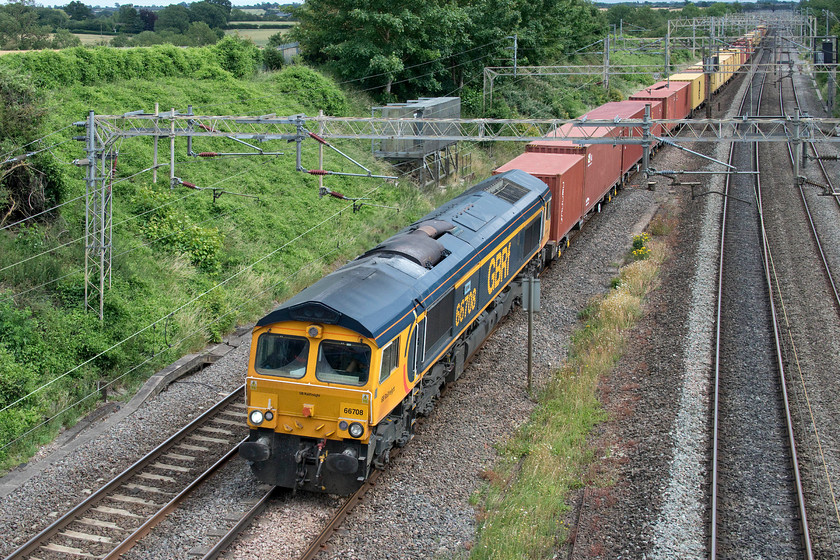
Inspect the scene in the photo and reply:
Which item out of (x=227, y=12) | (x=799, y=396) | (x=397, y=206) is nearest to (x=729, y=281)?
(x=799, y=396)

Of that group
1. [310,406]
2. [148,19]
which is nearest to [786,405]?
[310,406]

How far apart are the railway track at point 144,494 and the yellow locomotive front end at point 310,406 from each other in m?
1.56

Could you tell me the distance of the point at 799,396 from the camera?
1548cm

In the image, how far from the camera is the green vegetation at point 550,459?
10883 millimetres

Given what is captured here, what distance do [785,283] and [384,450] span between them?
1458cm

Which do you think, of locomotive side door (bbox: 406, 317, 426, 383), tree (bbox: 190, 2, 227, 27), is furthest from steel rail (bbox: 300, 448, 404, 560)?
tree (bbox: 190, 2, 227, 27)

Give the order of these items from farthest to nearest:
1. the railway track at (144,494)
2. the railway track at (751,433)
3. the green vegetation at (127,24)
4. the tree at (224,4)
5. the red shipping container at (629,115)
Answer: the tree at (224,4), the green vegetation at (127,24), the red shipping container at (629,115), the railway track at (751,433), the railway track at (144,494)

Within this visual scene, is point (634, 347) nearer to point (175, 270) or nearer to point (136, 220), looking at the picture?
point (175, 270)

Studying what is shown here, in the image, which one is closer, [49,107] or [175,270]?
[175,270]

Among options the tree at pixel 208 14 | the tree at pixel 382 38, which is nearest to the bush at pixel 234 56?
the tree at pixel 382 38

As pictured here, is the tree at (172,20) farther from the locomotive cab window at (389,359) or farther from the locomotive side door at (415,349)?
the locomotive cab window at (389,359)

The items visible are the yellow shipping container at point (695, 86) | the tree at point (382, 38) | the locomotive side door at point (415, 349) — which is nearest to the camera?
the locomotive side door at point (415, 349)

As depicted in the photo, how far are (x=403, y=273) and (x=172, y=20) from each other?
59.6 metres

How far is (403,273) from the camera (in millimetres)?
12945
